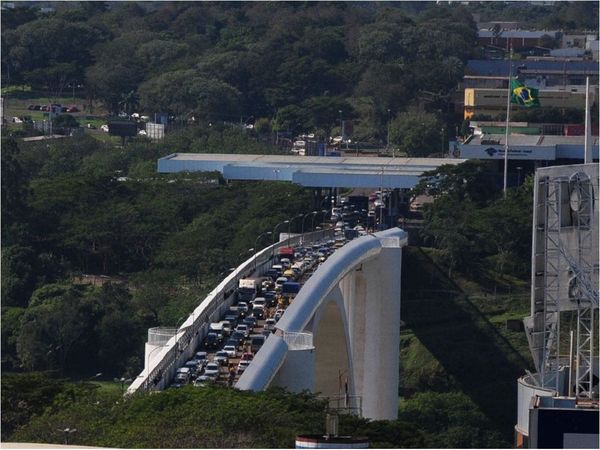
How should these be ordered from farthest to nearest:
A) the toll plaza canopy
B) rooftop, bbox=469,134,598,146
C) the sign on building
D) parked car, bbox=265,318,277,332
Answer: the sign on building → rooftop, bbox=469,134,598,146 → the toll plaza canopy → parked car, bbox=265,318,277,332

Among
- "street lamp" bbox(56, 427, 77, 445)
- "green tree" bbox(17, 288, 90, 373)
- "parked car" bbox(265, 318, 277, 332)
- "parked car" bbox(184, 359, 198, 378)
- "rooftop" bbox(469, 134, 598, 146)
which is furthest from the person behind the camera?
"rooftop" bbox(469, 134, 598, 146)

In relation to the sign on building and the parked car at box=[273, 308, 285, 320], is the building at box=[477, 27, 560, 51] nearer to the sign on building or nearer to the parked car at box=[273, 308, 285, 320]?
the sign on building

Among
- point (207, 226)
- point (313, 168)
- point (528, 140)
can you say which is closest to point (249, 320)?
point (207, 226)

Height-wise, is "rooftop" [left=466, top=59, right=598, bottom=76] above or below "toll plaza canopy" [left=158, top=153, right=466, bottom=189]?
above

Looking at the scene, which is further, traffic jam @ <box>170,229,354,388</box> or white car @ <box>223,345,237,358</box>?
white car @ <box>223,345,237,358</box>

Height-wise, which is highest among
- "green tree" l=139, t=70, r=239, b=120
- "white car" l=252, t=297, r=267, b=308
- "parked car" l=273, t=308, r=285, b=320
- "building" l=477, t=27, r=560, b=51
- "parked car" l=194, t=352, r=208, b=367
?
"building" l=477, t=27, r=560, b=51

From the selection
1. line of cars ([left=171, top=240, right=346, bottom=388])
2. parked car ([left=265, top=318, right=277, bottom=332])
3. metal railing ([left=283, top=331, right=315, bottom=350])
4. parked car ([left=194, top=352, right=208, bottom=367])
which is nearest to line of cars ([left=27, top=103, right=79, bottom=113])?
line of cars ([left=171, top=240, right=346, bottom=388])
